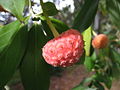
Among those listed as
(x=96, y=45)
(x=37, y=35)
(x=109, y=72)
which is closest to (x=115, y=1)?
(x=96, y=45)

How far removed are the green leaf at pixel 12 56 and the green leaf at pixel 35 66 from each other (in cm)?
3

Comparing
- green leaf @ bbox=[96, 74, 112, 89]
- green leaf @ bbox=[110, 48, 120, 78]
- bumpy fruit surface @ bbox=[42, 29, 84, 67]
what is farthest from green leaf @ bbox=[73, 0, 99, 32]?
green leaf @ bbox=[110, 48, 120, 78]

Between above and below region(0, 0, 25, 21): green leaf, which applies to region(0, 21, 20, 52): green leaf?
below

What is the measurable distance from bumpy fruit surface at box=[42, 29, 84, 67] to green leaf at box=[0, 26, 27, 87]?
0.36 ft

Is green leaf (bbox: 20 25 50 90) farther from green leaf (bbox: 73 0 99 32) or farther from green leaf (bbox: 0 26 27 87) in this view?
green leaf (bbox: 73 0 99 32)

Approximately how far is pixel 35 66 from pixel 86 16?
0.30 metres

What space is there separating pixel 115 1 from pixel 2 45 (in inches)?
20.6

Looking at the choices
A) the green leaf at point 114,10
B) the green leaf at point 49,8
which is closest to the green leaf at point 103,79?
the green leaf at point 114,10

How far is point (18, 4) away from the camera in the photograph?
1.83 ft

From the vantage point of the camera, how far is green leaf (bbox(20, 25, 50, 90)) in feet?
2.30

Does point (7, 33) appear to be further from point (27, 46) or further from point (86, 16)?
point (86, 16)

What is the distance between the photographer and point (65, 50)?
0.58 m

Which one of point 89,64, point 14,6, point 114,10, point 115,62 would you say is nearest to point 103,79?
point 89,64

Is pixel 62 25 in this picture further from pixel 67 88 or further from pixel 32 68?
pixel 67 88
